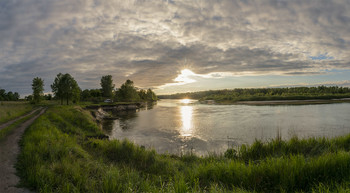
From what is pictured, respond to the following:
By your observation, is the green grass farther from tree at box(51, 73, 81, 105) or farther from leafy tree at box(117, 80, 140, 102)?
leafy tree at box(117, 80, 140, 102)

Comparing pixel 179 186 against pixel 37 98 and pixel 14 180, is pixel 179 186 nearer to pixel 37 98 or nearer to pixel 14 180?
pixel 14 180

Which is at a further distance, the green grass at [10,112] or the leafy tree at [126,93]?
the leafy tree at [126,93]

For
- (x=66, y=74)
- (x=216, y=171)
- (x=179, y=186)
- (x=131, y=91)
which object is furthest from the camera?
(x=131, y=91)

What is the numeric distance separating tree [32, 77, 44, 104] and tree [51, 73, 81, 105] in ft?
16.7

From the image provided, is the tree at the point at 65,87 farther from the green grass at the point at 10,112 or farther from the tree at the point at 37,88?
the green grass at the point at 10,112

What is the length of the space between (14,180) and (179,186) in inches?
204

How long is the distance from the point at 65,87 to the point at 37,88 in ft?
35.1

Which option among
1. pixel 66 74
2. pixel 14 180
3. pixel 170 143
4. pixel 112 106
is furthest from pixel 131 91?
pixel 14 180

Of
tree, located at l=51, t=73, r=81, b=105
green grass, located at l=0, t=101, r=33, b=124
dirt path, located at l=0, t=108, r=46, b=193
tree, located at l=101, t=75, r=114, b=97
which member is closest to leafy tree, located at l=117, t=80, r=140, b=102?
tree, located at l=101, t=75, r=114, b=97

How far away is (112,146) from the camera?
34.4 ft

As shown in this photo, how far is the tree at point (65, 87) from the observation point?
53.4 m

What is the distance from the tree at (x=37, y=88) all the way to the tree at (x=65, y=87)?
508 centimetres

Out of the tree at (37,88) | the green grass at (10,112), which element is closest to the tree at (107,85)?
the tree at (37,88)

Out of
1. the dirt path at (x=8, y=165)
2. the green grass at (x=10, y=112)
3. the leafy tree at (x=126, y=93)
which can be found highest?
the leafy tree at (x=126, y=93)
